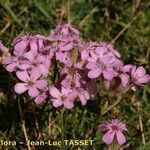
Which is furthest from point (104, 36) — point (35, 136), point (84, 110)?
point (35, 136)

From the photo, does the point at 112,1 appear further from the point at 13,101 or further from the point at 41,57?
the point at 41,57

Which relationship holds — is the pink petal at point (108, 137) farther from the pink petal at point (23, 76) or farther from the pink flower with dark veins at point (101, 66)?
the pink petal at point (23, 76)

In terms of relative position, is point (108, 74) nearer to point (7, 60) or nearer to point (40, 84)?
point (40, 84)

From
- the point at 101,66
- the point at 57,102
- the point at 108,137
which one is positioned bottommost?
the point at 108,137

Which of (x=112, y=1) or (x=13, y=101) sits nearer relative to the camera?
(x=13, y=101)

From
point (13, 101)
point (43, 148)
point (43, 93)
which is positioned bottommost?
point (43, 148)

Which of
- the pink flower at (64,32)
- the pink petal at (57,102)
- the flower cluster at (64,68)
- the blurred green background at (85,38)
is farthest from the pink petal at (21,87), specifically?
the blurred green background at (85,38)

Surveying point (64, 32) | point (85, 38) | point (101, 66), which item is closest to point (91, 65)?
point (101, 66)
